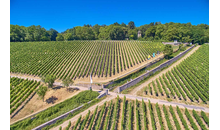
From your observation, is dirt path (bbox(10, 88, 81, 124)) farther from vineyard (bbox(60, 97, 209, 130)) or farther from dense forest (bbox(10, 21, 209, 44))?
dense forest (bbox(10, 21, 209, 44))

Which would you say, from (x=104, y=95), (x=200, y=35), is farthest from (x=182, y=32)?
(x=104, y=95)

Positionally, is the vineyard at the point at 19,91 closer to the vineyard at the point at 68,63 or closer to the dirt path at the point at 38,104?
the dirt path at the point at 38,104

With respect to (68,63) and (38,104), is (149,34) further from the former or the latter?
(38,104)

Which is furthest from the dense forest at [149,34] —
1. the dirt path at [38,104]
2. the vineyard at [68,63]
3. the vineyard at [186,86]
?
the dirt path at [38,104]

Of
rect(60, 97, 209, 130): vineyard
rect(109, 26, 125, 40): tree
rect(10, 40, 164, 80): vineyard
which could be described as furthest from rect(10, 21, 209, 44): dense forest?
rect(60, 97, 209, 130): vineyard

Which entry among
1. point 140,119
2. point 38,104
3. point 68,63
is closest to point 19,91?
point 38,104

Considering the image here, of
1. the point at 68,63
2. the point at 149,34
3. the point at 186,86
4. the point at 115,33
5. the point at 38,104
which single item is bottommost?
the point at 38,104

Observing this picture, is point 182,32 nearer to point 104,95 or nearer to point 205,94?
point 205,94
